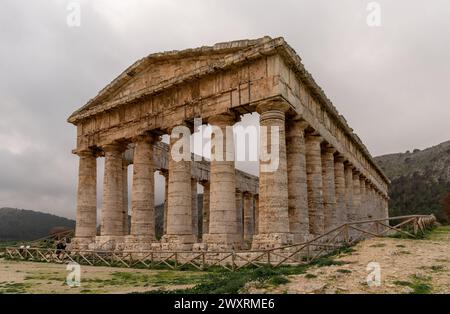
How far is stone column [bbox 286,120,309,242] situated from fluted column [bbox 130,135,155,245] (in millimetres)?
9141

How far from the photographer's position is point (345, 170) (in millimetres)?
34812

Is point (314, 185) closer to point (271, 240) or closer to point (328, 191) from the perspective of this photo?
point (328, 191)

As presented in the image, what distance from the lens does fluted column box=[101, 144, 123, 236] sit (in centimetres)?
2775

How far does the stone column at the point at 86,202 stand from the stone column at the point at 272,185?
1503 centimetres

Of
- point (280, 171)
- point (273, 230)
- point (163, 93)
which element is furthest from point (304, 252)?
point (163, 93)

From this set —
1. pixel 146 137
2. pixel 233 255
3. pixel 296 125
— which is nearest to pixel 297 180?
pixel 296 125

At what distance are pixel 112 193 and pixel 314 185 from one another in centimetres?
1375

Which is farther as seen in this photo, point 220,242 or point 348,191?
point 348,191

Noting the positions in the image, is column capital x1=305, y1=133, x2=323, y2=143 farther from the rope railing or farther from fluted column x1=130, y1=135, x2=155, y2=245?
fluted column x1=130, y1=135, x2=155, y2=245

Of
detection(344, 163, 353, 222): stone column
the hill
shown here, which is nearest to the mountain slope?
detection(344, 163, 353, 222): stone column

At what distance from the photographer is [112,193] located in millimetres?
28047

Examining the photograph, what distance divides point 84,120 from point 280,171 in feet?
58.7

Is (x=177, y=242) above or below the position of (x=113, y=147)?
below
